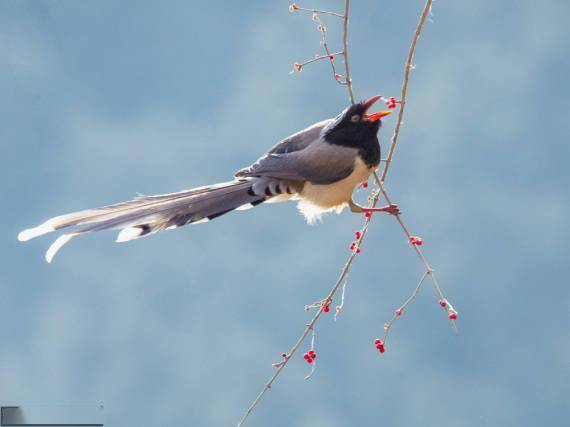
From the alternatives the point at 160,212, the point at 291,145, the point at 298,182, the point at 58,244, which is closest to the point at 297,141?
the point at 291,145

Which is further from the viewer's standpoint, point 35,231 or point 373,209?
point 373,209

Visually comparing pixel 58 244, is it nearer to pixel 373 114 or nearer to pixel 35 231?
pixel 35 231

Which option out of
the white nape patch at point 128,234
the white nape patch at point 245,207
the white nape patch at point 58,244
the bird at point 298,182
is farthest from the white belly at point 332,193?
the white nape patch at point 58,244

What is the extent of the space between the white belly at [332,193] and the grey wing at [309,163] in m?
0.03

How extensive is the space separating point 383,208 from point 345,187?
14 cm

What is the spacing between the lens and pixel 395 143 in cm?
Result: 209

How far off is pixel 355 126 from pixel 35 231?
1008mm

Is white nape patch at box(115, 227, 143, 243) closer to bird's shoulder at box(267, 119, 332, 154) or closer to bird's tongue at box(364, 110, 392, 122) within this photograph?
bird's shoulder at box(267, 119, 332, 154)

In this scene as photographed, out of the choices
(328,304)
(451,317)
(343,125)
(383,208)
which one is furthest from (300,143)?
(451,317)

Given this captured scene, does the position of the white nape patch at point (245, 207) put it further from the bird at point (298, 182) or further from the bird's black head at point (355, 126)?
the bird's black head at point (355, 126)

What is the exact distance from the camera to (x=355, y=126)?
2322 mm

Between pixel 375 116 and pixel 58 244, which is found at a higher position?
pixel 375 116

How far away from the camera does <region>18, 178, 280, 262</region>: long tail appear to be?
1.89 metres

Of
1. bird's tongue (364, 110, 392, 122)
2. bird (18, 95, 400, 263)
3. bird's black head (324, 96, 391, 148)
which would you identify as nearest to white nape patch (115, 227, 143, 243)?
bird (18, 95, 400, 263)
